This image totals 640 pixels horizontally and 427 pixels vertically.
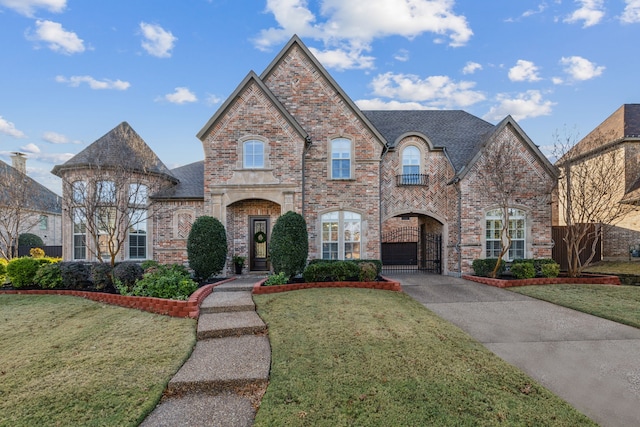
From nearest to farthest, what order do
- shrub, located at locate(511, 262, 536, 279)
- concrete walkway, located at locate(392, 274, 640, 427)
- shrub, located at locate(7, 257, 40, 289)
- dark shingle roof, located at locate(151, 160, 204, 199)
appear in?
1. concrete walkway, located at locate(392, 274, 640, 427)
2. shrub, located at locate(7, 257, 40, 289)
3. shrub, located at locate(511, 262, 536, 279)
4. dark shingle roof, located at locate(151, 160, 204, 199)

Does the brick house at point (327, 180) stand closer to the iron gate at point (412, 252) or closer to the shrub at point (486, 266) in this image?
the iron gate at point (412, 252)

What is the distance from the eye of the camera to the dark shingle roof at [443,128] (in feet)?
49.1

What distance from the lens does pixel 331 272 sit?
1048 cm

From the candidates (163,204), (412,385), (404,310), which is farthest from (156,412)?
(163,204)

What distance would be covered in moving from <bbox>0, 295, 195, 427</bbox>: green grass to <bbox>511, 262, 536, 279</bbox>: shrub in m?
11.0

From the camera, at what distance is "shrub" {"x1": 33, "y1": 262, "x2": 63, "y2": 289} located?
32.2 ft

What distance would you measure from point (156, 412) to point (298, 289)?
6.30 m

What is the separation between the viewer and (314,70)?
44.9 feet

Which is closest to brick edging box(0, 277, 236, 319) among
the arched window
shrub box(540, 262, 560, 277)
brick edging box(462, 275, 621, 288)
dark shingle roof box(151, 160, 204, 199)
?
dark shingle roof box(151, 160, 204, 199)

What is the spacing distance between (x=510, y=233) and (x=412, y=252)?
8.03 metres

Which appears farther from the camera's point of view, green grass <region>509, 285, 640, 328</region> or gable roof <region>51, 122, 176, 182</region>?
gable roof <region>51, 122, 176, 182</region>

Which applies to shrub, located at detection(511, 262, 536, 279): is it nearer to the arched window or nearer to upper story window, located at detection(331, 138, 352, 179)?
the arched window

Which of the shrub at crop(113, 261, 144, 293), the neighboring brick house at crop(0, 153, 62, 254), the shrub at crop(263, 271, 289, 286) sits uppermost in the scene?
the neighboring brick house at crop(0, 153, 62, 254)

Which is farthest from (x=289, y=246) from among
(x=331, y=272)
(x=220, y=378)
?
(x=220, y=378)
